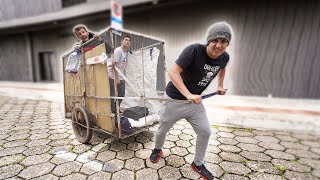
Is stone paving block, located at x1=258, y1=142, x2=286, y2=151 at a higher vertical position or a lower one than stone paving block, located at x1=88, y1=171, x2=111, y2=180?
higher

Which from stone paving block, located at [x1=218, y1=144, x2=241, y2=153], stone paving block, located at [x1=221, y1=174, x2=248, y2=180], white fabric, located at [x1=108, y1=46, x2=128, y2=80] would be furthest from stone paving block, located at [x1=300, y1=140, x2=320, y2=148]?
white fabric, located at [x1=108, y1=46, x2=128, y2=80]

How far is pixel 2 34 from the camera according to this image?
1540cm

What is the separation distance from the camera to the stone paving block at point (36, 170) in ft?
7.97

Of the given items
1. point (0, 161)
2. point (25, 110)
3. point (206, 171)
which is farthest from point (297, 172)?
point (25, 110)

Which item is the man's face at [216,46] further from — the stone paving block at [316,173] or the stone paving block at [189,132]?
the stone paving block at [189,132]

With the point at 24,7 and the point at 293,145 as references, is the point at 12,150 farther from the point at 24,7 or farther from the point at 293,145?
the point at 24,7

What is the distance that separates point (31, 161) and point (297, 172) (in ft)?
12.3

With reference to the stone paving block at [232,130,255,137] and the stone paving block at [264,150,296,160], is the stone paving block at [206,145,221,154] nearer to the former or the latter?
the stone paving block at [264,150,296,160]

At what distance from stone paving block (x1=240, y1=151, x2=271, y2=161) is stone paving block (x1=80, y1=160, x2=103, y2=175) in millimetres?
2207

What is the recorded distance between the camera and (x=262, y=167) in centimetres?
266

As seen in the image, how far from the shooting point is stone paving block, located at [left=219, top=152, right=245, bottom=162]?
2.88 m

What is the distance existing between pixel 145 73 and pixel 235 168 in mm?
2261

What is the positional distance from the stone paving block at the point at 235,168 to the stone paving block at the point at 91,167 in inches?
68.2

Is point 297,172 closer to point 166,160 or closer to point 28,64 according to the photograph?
point 166,160
